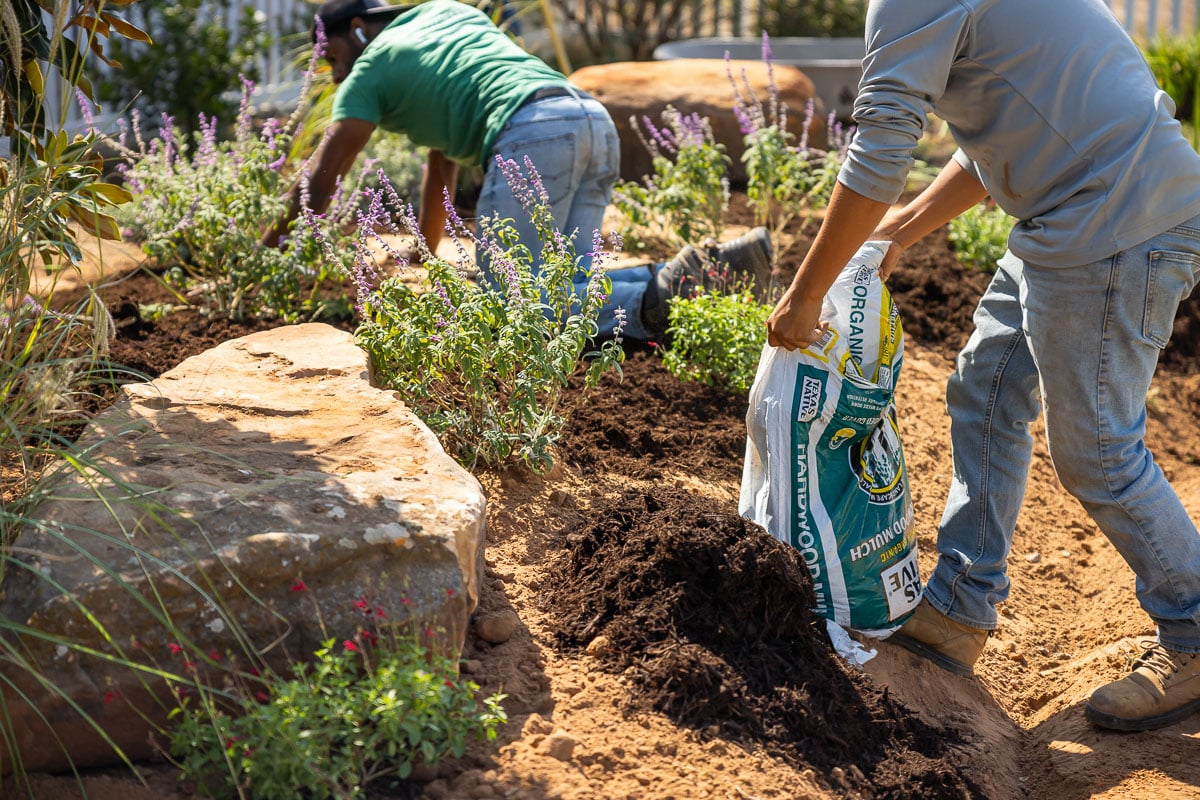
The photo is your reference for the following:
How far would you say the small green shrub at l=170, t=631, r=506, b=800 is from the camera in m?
2.01

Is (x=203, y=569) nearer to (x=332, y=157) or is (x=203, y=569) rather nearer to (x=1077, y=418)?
(x=1077, y=418)

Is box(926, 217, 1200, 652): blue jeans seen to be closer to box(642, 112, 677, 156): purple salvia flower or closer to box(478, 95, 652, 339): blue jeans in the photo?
box(478, 95, 652, 339): blue jeans

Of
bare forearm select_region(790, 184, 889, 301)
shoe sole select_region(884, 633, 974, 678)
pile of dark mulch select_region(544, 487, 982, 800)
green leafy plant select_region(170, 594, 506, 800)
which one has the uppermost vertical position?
bare forearm select_region(790, 184, 889, 301)

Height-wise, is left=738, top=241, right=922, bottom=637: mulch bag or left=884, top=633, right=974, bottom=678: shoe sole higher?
left=738, top=241, right=922, bottom=637: mulch bag

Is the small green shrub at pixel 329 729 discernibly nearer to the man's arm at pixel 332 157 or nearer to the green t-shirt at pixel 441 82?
the man's arm at pixel 332 157

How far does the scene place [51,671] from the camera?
2.14m

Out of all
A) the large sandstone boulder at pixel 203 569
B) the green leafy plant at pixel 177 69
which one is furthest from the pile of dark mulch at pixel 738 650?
the green leafy plant at pixel 177 69

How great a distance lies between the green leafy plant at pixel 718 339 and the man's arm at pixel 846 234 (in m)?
0.99

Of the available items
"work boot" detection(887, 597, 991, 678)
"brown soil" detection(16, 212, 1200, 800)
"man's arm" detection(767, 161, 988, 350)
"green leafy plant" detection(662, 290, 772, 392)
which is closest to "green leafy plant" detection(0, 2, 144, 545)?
"brown soil" detection(16, 212, 1200, 800)

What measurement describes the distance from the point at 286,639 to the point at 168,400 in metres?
0.98

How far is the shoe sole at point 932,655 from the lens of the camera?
3111 millimetres

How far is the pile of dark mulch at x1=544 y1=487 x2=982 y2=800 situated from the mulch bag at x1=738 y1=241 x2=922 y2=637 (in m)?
0.19

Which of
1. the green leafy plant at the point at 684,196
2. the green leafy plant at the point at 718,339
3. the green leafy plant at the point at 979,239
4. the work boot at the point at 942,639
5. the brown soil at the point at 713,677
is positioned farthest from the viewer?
the green leafy plant at the point at 979,239

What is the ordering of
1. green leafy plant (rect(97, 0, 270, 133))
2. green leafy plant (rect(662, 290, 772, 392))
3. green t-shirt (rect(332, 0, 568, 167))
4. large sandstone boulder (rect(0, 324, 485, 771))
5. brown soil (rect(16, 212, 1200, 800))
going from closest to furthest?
1. large sandstone boulder (rect(0, 324, 485, 771))
2. brown soil (rect(16, 212, 1200, 800))
3. green leafy plant (rect(662, 290, 772, 392))
4. green t-shirt (rect(332, 0, 568, 167))
5. green leafy plant (rect(97, 0, 270, 133))
